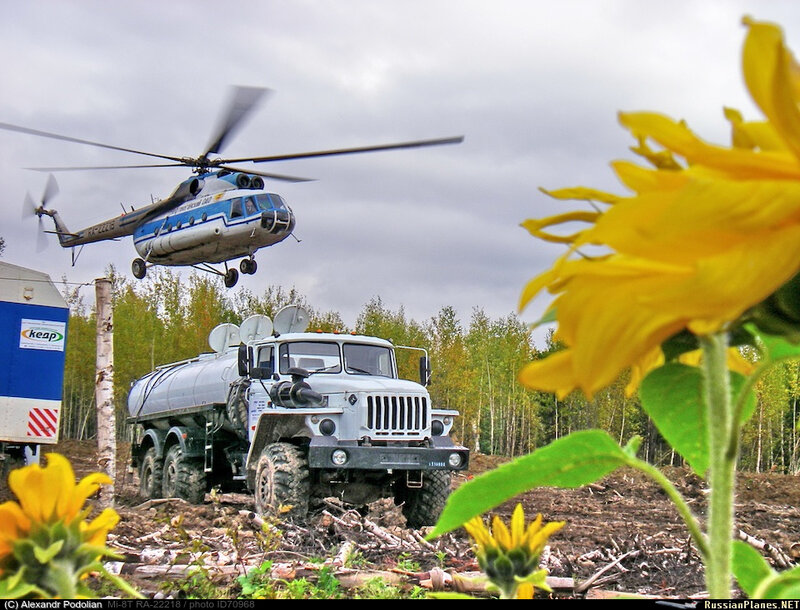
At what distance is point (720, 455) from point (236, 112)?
1372 cm

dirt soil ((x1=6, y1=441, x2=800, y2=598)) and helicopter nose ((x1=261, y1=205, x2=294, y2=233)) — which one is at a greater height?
helicopter nose ((x1=261, y1=205, x2=294, y2=233))

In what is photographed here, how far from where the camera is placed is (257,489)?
295 inches

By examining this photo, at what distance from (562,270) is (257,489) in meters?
7.56

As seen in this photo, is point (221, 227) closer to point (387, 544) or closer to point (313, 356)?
point (313, 356)

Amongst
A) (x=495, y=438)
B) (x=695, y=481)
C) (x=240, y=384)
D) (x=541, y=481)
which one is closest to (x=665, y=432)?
(x=541, y=481)

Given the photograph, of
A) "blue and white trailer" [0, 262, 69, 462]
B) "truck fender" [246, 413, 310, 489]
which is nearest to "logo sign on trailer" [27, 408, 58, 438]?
"blue and white trailer" [0, 262, 69, 462]

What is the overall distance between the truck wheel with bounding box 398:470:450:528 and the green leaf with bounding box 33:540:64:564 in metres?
7.63

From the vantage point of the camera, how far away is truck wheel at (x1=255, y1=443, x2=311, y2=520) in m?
7.09

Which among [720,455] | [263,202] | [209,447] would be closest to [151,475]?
[209,447]

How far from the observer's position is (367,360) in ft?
28.4

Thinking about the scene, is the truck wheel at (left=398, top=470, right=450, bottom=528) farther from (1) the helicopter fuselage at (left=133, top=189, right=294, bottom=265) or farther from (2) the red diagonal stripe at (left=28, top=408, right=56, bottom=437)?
(1) the helicopter fuselage at (left=133, top=189, right=294, bottom=265)

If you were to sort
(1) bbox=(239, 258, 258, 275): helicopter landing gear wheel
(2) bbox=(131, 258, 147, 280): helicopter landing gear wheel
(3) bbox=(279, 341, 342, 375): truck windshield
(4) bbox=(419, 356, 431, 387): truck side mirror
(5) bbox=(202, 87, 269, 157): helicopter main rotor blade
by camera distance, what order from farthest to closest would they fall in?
(2) bbox=(131, 258, 147, 280): helicopter landing gear wheel, (1) bbox=(239, 258, 258, 275): helicopter landing gear wheel, (5) bbox=(202, 87, 269, 157): helicopter main rotor blade, (4) bbox=(419, 356, 431, 387): truck side mirror, (3) bbox=(279, 341, 342, 375): truck windshield

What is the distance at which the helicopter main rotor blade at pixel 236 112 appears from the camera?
42.3ft

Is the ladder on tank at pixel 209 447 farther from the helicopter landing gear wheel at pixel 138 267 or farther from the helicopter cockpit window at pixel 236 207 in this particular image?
the helicopter landing gear wheel at pixel 138 267
